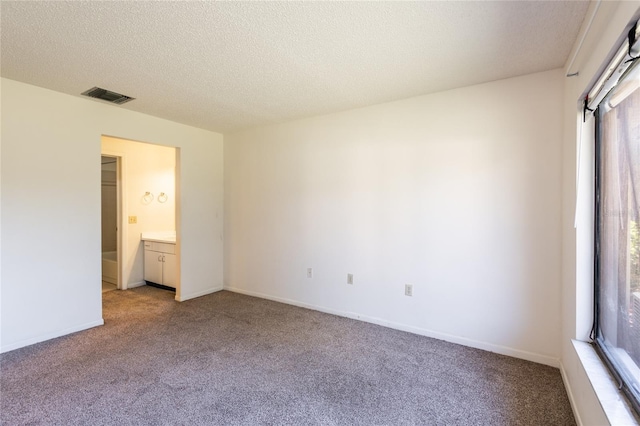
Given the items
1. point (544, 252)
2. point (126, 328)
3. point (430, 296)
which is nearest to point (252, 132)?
point (126, 328)

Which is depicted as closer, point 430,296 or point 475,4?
point 475,4

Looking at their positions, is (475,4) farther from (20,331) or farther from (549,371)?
(20,331)

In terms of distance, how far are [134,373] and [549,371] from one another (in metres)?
3.23

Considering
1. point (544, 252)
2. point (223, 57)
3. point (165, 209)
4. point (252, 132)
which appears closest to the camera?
point (223, 57)

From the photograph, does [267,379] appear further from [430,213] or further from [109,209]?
[109,209]

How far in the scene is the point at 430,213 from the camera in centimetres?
301

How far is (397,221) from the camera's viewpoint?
3209 millimetres

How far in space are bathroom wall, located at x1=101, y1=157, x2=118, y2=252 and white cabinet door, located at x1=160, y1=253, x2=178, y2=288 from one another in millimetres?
1601

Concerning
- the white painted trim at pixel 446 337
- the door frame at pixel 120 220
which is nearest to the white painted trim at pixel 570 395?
the white painted trim at pixel 446 337

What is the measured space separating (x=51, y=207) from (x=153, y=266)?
2.17m

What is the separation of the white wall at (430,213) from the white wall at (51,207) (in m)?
1.90

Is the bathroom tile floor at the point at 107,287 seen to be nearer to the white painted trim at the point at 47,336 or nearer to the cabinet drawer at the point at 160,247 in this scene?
the cabinet drawer at the point at 160,247

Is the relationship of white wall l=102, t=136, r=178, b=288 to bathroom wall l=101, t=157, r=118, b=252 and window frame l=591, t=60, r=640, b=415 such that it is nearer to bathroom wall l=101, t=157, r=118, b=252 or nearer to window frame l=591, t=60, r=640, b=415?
bathroom wall l=101, t=157, r=118, b=252

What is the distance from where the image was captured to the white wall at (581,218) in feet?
4.99
